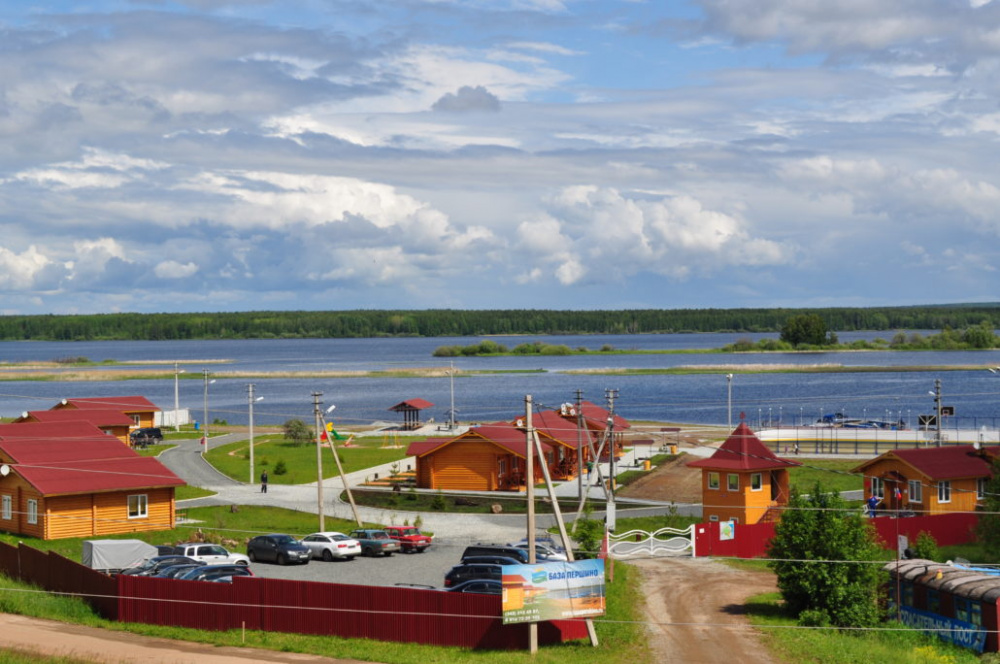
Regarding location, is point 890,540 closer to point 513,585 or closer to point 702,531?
point 702,531

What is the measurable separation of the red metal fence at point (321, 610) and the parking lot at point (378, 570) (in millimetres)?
5780

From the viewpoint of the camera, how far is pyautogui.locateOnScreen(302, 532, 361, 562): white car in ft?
144

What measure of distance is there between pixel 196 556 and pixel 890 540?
2832 centimetres

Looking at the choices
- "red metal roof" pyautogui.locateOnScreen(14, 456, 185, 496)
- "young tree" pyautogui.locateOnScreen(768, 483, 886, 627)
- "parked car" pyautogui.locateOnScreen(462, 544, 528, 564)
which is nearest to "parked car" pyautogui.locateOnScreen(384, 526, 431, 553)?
"parked car" pyautogui.locateOnScreen(462, 544, 528, 564)

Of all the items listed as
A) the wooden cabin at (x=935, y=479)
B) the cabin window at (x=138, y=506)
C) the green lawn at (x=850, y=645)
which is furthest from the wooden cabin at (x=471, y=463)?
the green lawn at (x=850, y=645)

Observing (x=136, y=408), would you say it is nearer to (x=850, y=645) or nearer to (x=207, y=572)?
(x=207, y=572)

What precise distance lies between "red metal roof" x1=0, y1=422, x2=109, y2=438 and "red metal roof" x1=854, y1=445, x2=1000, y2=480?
39797mm

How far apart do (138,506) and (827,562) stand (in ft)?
107

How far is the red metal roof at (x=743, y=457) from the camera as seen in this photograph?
49500 millimetres

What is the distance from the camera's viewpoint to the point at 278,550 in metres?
43.2

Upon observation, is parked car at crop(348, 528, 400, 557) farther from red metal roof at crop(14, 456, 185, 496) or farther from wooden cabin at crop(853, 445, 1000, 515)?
wooden cabin at crop(853, 445, 1000, 515)

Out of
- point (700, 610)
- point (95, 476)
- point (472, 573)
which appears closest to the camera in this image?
point (700, 610)

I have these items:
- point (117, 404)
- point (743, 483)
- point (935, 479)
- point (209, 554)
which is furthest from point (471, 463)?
point (117, 404)

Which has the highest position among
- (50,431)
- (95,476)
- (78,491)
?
(50,431)
